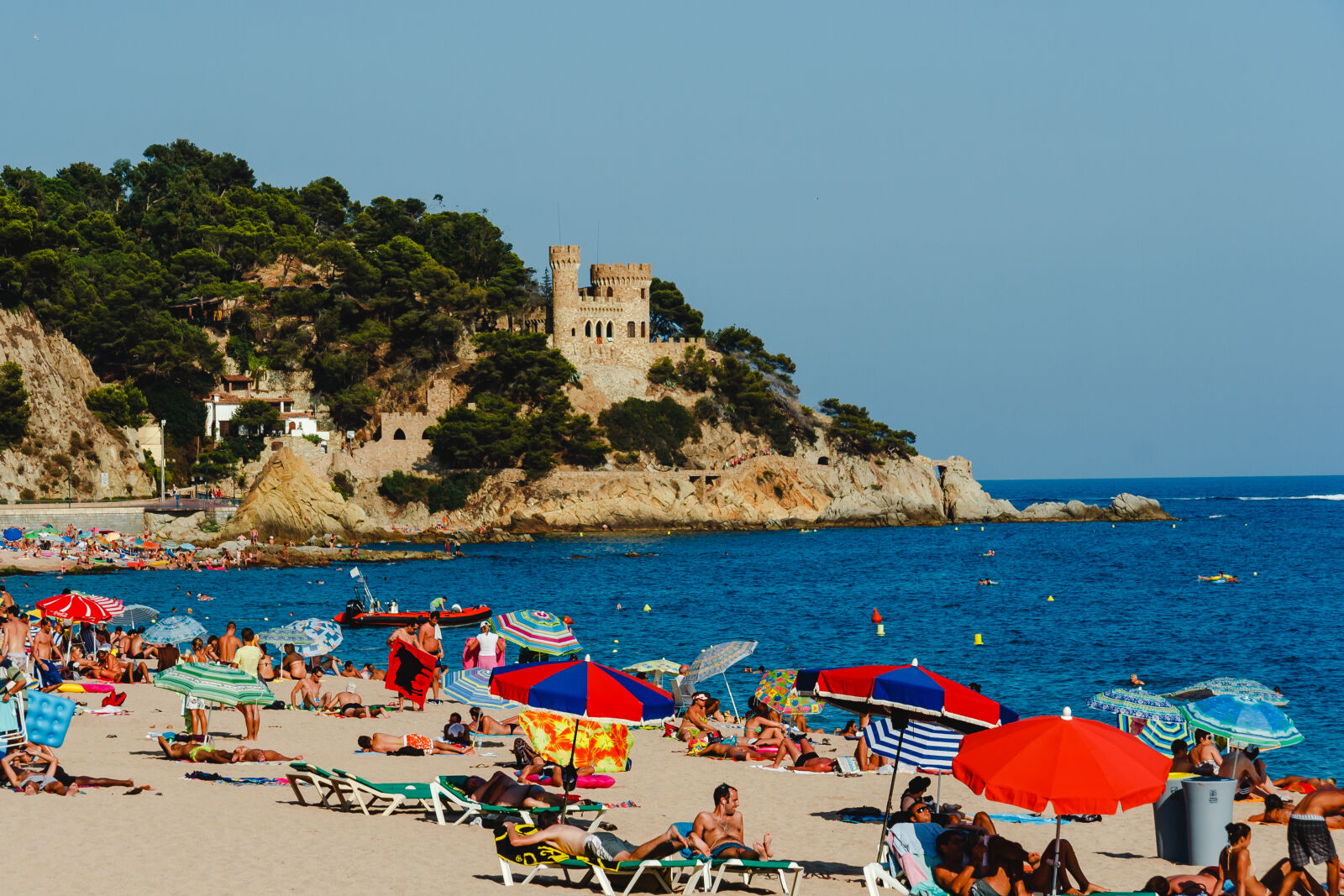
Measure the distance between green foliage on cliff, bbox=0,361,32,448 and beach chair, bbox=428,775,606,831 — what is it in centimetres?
Result: 5393

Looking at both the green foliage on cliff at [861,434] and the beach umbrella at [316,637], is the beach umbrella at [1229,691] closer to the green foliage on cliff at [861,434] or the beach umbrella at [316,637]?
the beach umbrella at [316,637]

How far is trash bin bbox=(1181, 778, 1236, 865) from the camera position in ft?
34.9

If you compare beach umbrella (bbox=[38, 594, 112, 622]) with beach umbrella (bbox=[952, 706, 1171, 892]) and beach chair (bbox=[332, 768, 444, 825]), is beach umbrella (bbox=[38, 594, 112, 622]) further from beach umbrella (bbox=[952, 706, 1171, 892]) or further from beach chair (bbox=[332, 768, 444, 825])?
beach umbrella (bbox=[952, 706, 1171, 892])

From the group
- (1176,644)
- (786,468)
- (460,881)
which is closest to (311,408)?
(786,468)

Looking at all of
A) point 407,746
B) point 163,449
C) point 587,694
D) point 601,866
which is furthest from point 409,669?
point 163,449

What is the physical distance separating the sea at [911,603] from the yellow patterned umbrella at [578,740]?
8434 millimetres

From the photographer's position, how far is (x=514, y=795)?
10.8 m

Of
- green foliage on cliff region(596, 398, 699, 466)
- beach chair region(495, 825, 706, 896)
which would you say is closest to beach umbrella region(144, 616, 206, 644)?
beach chair region(495, 825, 706, 896)

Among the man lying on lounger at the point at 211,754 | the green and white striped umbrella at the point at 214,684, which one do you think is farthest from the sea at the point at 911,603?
the green and white striped umbrella at the point at 214,684

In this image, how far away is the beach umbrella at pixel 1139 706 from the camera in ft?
51.8

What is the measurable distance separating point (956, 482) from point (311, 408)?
44004mm

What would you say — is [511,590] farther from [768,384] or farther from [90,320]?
[768,384]

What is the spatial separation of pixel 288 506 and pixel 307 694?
41.7 meters

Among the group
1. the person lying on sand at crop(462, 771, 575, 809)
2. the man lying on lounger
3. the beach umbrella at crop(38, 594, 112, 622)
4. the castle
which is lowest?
the man lying on lounger
